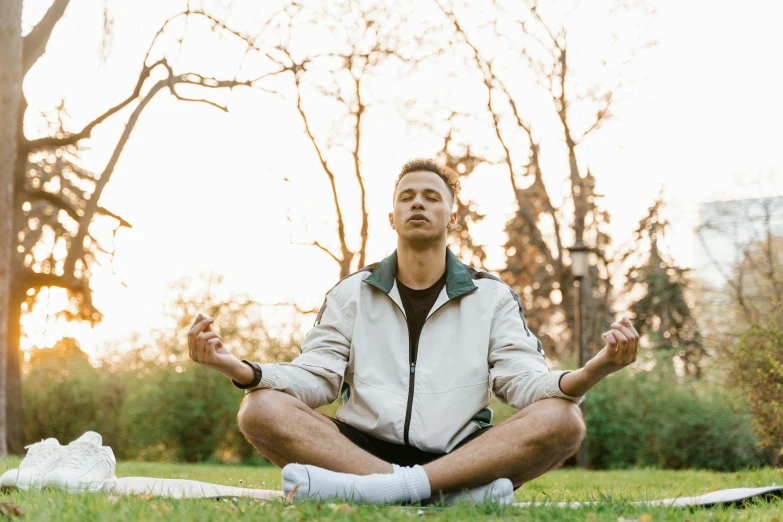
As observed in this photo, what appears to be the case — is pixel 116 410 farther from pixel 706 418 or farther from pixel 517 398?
pixel 517 398

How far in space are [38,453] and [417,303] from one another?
2.03 m

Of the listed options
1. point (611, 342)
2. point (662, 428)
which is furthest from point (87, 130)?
point (611, 342)

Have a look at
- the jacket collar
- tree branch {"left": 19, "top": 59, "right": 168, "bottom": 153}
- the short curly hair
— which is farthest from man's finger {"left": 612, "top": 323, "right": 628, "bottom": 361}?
tree branch {"left": 19, "top": 59, "right": 168, "bottom": 153}

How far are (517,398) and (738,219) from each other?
19101 millimetres

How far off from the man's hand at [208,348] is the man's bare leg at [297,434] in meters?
0.21

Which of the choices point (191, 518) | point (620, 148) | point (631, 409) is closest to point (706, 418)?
point (631, 409)

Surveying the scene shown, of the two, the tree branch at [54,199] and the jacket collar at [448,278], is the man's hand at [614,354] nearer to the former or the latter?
the jacket collar at [448,278]

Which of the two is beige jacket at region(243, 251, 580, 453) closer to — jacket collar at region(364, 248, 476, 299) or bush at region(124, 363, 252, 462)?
jacket collar at region(364, 248, 476, 299)

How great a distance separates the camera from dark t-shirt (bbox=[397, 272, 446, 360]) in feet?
12.7

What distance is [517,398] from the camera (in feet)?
11.7

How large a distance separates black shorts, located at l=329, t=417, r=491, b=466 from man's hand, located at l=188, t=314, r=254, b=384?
661mm

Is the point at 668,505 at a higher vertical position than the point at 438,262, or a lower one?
lower

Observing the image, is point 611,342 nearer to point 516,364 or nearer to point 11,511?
point 516,364

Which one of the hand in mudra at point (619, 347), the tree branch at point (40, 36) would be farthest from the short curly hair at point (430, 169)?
the tree branch at point (40, 36)
